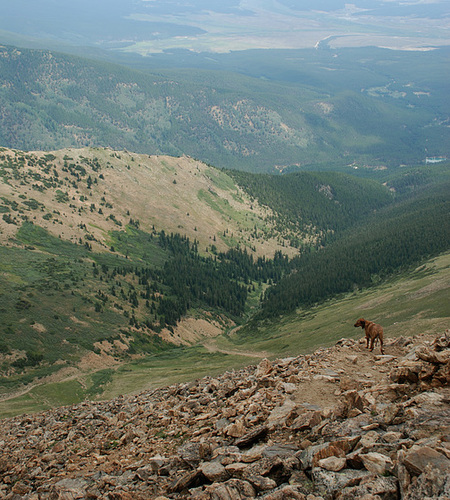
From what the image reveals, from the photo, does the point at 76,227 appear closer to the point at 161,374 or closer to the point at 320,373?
the point at 161,374

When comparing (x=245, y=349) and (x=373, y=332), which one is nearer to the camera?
(x=373, y=332)

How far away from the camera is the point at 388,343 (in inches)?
1516

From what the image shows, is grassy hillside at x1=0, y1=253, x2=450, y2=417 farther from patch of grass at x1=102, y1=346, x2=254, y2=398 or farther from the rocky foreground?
the rocky foreground

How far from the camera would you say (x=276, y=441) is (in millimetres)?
21797

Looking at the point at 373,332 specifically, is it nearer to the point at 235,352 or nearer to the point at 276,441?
Answer: the point at 276,441

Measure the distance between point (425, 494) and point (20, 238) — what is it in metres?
170

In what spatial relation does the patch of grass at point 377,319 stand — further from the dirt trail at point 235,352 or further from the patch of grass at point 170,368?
the patch of grass at point 170,368

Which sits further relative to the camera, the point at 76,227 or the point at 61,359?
the point at 76,227

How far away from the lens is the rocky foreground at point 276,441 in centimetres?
1659

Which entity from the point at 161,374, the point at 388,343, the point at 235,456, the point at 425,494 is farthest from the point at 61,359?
the point at 425,494

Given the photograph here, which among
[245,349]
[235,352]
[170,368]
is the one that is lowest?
[235,352]

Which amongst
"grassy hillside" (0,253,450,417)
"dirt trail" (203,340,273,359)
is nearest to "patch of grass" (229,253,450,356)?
"grassy hillside" (0,253,450,417)

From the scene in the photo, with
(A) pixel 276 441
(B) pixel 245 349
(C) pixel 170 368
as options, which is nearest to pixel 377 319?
(B) pixel 245 349

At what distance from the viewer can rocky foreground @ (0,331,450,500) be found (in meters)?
16.6
